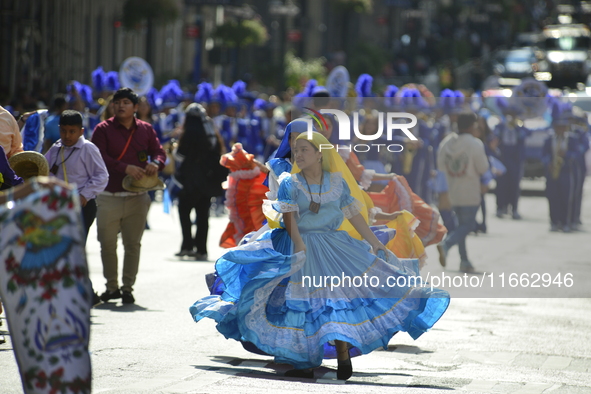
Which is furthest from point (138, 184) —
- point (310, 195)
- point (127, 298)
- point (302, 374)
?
point (302, 374)

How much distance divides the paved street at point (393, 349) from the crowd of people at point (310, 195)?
0.27m

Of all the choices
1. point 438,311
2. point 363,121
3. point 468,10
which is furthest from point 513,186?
point 468,10

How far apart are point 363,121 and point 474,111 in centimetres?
262

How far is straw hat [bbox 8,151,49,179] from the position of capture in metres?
7.19

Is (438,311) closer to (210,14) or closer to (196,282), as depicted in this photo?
(196,282)

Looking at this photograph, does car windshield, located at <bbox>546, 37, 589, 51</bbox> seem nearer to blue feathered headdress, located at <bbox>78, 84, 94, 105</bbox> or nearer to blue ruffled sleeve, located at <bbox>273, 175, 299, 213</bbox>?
blue feathered headdress, located at <bbox>78, 84, 94, 105</bbox>

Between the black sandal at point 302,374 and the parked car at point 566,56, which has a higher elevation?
the parked car at point 566,56

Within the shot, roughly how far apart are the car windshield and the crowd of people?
37.6 meters

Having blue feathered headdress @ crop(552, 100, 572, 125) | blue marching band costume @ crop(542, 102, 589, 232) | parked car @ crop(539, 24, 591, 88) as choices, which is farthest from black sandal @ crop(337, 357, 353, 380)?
parked car @ crop(539, 24, 591, 88)

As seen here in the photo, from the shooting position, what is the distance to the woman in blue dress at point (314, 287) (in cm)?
670

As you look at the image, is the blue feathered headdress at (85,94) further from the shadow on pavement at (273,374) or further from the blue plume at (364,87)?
the shadow on pavement at (273,374)

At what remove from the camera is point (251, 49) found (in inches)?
1849

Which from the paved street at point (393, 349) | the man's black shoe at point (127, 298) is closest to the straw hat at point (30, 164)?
the paved street at point (393, 349)

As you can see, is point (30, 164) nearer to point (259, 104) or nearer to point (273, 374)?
point (273, 374)
